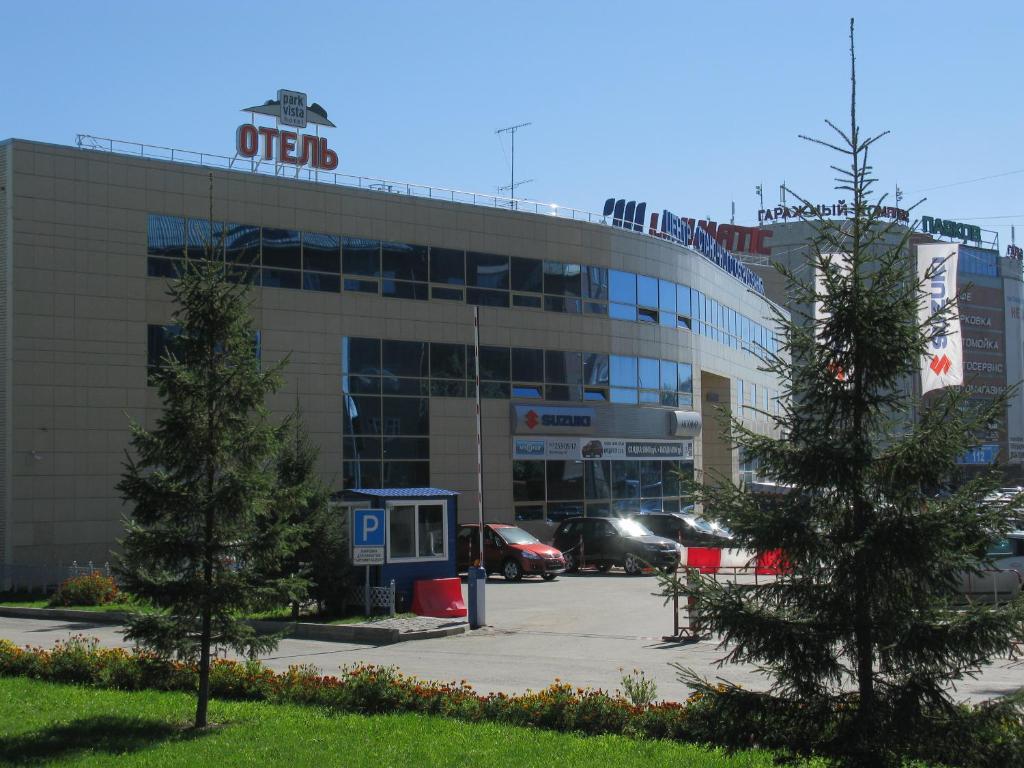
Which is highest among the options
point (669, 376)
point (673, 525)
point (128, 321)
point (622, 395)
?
point (128, 321)

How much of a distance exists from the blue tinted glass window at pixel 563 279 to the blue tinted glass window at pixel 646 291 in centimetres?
337

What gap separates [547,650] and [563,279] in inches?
996

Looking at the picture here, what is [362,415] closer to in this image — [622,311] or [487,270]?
[487,270]

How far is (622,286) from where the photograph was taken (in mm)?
43562

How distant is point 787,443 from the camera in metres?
7.71

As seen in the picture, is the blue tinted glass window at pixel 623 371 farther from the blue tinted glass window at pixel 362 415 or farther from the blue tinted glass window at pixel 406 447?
the blue tinted glass window at pixel 362 415

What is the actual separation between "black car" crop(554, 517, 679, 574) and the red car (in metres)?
1.35

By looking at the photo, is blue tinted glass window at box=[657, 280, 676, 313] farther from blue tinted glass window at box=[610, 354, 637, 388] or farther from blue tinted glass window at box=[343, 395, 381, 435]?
blue tinted glass window at box=[343, 395, 381, 435]

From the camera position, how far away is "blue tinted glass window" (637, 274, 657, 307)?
4438 centimetres

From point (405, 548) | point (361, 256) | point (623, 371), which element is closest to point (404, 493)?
point (405, 548)

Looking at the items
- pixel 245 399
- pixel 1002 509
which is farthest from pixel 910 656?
pixel 245 399

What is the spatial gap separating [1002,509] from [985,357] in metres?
111

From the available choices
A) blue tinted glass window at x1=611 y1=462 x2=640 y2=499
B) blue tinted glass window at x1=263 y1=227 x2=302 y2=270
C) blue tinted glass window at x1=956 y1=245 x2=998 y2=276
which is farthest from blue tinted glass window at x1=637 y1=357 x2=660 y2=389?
blue tinted glass window at x1=956 y1=245 x2=998 y2=276

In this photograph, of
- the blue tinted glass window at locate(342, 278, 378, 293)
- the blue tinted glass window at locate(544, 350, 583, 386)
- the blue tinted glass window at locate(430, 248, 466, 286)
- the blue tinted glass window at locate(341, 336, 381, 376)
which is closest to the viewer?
the blue tinted glass window at locate(341, 336, 381, 376)
